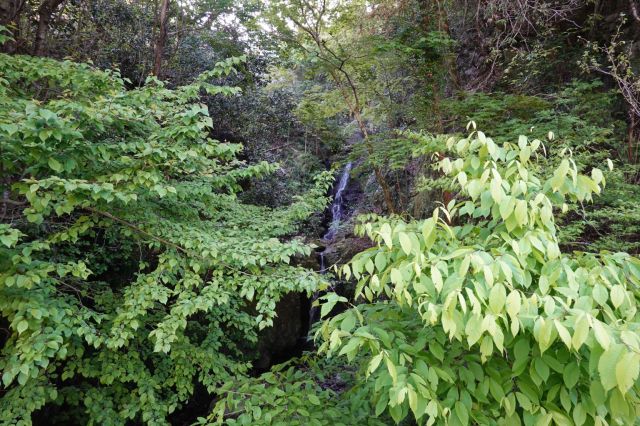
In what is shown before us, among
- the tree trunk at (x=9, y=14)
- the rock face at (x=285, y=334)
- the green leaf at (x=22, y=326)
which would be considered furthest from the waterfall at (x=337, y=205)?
the green leaf at (x=22, y=326)

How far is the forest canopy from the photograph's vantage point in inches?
56.5

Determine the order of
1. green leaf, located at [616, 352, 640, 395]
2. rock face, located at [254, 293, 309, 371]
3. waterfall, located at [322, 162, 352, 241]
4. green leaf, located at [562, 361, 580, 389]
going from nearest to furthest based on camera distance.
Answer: green leaf, located at [616, 352, 640, 395]
green leaf, located at [562, 361, 580, 389]
rock face, located at [254, 293, 309, 371]
waterfall, located at [322, 162, 352, 241]

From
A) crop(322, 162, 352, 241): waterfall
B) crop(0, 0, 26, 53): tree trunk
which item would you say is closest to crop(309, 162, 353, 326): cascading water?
crop(322, 162, 352, 241): waterfall

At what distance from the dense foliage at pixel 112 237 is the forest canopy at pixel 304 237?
0.09 feet

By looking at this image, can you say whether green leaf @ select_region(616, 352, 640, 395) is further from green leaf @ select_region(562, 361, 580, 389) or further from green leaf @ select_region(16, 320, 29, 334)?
green leaf @ select_region(16, 320, 29, 334)

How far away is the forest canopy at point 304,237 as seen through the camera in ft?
4.71

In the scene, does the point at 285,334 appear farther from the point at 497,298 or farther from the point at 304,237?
the point at 497,298

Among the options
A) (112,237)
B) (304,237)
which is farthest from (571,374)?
(112,237)

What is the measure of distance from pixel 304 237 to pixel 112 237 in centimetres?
240

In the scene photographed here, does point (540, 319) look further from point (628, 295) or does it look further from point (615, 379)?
point (628, 295)

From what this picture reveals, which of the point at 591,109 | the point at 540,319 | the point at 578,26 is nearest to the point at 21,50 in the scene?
the point at 540,319

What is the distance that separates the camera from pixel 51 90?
468 centimetres

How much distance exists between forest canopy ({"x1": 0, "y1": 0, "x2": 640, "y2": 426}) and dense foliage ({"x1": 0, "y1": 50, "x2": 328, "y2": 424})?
3 cm

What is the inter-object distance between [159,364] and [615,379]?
427 centimetres
